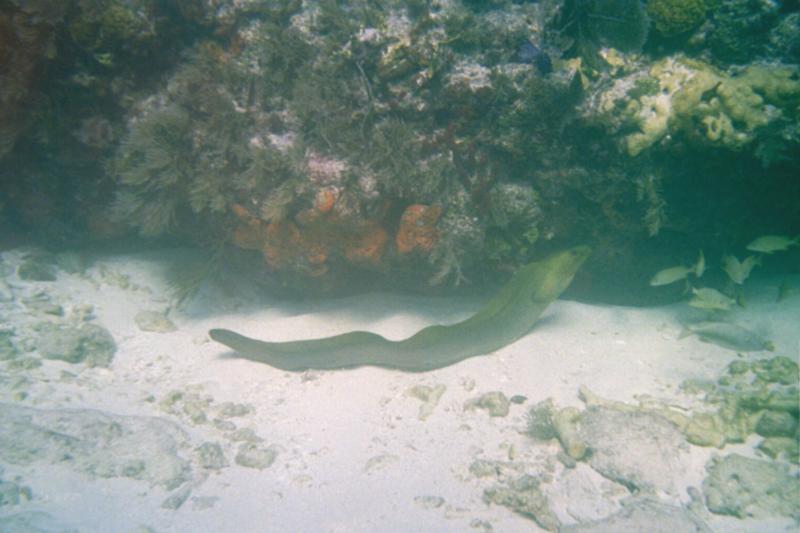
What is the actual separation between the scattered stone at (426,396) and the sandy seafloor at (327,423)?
0.02 m

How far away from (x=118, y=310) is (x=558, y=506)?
6.07 metres

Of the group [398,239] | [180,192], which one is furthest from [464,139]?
[180,192]

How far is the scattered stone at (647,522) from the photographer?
3072 millimetres

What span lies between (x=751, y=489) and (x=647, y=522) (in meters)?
1.19

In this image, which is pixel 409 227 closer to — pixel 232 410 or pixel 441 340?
pixel 441 340

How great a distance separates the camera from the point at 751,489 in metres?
3.47

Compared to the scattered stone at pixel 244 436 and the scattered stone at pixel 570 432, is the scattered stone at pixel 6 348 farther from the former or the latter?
the scattered stone at pixel 570 432

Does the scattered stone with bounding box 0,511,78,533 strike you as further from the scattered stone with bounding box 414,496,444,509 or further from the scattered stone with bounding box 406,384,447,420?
the scattered stone with bounding box 406,384,447,420

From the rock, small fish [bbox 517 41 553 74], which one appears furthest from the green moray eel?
small fish [bbox 517 41 553 74]

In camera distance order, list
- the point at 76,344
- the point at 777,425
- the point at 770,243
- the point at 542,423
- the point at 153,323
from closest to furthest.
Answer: the point at 777,425, the point at 542,423, the point at 76,344, the point at 770,243, the point at 153,323

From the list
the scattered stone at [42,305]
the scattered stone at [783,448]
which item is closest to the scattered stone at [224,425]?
the scattered stone at [42,305]

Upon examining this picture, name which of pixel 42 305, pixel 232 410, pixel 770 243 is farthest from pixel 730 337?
pixel 42 305

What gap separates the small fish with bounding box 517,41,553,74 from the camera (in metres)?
4.46

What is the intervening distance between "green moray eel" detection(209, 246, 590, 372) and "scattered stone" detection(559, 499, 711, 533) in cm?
230
